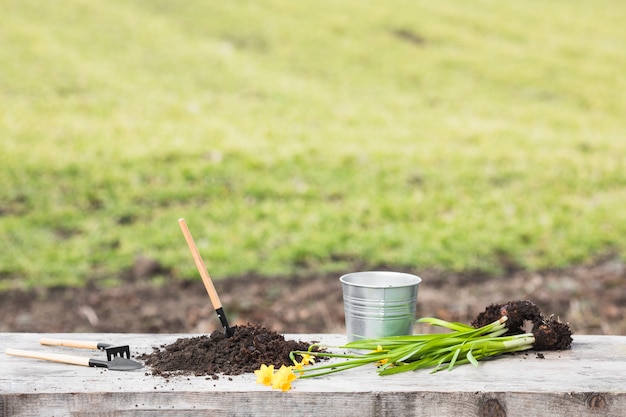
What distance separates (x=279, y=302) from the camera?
5.61 meters

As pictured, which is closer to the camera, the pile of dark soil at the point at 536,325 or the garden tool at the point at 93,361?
the garden tool at the point at 93,361

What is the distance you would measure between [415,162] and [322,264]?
2705mm

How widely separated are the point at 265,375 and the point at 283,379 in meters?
0.06

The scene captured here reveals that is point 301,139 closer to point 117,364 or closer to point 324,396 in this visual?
point 117,364

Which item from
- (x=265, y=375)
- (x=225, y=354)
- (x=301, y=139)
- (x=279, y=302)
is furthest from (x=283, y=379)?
(x=301, y=139)

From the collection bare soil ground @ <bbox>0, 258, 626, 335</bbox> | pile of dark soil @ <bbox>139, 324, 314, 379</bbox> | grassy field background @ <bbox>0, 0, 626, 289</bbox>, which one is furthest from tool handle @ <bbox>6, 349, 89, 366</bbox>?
grassy field background @ <bbox>0, 0, 626, 289</bbox>

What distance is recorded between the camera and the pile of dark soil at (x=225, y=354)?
2.20 m

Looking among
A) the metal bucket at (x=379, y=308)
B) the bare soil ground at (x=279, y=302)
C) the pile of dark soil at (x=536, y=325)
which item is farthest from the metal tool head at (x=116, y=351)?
the bare soil ground at (x=279, y=302)

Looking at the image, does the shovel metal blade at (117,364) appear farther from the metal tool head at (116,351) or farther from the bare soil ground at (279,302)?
the bare soil ground at (279,302)

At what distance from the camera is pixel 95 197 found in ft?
24.6

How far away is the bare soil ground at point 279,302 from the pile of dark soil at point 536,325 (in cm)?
251

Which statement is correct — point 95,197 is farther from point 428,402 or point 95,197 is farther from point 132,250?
point 428,402

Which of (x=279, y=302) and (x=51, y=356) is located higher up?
(x=279, y=302)

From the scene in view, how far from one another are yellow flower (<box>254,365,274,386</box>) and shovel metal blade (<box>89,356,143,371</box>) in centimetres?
40
